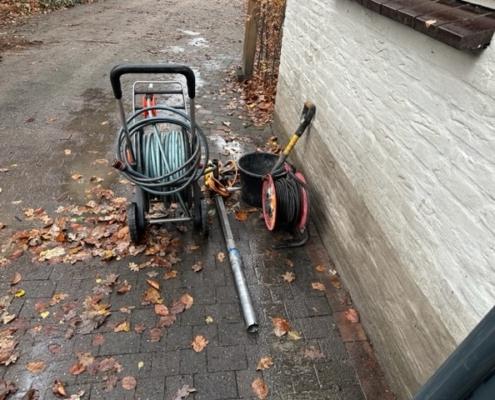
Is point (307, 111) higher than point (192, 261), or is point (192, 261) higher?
point (307, 111)

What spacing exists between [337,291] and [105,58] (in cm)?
Answer: 821

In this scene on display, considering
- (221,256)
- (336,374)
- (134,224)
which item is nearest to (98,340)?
(134,224)

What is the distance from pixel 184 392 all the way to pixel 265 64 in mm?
6602

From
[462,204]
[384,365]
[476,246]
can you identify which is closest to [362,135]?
[462,204]

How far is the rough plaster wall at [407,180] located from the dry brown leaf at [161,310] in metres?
1.69

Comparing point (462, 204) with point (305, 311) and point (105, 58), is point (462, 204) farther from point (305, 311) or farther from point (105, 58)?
point (105, 58)

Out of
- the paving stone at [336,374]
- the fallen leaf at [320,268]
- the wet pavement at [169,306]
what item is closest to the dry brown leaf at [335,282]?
the wet pavement at [169,306]

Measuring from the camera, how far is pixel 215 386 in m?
2.82

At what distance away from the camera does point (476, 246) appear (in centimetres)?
197

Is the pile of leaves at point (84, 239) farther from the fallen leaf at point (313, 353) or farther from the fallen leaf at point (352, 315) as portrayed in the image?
the fallen leaf at point (352, 315)

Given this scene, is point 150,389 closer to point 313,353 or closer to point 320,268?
point 313,353

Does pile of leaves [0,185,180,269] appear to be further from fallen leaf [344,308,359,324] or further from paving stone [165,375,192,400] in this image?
fallen leaf [344,308,359,324]

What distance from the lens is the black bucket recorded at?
14.5ft

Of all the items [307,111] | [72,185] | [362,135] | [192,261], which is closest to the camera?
[362,135]
